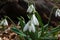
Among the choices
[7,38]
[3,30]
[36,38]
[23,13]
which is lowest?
[36,38]

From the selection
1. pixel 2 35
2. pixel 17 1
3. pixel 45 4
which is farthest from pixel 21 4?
pixel 2 35

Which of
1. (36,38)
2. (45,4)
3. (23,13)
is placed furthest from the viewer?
(45,4)

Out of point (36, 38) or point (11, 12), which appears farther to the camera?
point (11, 12)

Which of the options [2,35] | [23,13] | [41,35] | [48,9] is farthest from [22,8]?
[41,35]

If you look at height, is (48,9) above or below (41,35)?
above

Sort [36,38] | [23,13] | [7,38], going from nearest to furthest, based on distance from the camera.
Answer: [36,38], [7,38], [23,13]

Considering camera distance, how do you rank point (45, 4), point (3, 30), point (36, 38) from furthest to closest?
point (45, 4) < point (3, 30) < point (36, 38)

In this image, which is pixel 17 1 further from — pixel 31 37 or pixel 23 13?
pixel 31 37

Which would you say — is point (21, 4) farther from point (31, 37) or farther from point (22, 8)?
point (31, 37)

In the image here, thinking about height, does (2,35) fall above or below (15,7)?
below
